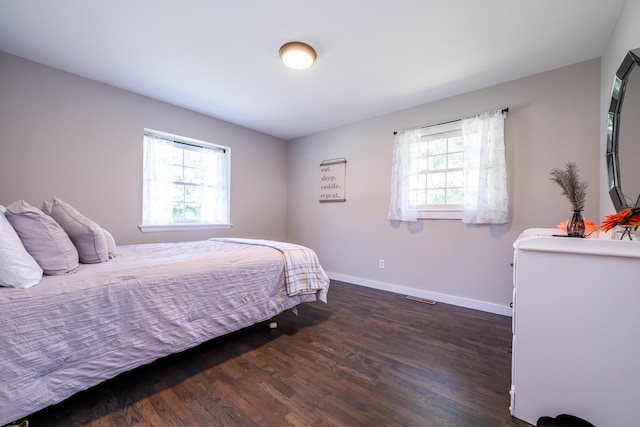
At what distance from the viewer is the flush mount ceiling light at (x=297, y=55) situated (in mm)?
2057

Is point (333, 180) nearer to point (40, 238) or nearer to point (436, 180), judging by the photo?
point (436, 180)

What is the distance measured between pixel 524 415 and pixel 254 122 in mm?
4013

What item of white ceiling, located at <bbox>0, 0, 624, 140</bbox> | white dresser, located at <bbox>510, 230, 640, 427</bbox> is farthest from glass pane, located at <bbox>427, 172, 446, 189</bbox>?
white dresser, located at <bbox>510, 230, 640, 427</bbox>

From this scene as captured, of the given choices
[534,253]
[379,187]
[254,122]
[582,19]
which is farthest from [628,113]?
[254,122]

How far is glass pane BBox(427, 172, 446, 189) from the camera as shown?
9.97 ft

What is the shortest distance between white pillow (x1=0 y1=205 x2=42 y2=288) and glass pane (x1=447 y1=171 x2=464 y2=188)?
3.46 meters

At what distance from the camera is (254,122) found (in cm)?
381

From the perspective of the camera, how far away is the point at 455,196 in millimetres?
2959

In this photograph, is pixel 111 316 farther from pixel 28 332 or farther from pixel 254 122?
pixel 254 122

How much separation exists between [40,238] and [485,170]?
352cm

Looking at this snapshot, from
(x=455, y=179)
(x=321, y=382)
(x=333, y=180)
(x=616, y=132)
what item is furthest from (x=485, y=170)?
(x=321, y=382)

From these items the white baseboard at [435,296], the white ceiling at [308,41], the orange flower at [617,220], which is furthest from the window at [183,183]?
the orange flower at [617,220]

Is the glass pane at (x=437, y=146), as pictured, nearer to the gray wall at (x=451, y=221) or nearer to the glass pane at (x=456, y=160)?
the glass pane at (x=456, y=160)

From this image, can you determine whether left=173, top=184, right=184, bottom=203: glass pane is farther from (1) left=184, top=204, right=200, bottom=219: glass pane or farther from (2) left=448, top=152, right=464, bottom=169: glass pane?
(2) left=448, top=152, right=464, bottom=169: glass pane
